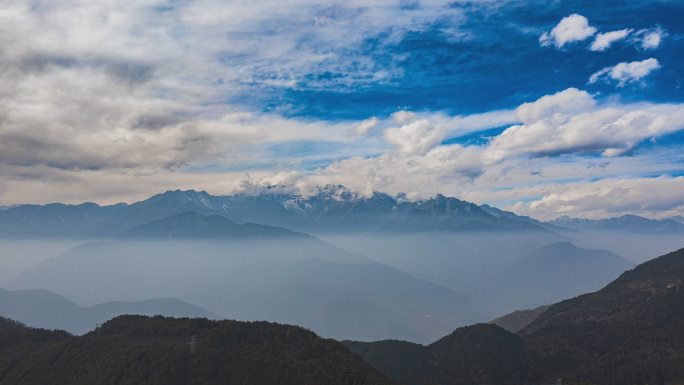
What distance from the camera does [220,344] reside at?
178 meters

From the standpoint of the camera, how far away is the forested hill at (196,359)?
513 feet

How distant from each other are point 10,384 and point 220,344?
67.2 m

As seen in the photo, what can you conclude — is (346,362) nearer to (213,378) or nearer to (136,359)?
(213,378)

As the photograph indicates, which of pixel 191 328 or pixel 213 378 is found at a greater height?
pixel 191 328

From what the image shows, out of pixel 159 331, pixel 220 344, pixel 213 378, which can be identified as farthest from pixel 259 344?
pixel 159 331

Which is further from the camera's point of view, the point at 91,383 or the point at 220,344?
the point at 220,344

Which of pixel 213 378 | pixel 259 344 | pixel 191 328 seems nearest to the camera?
pixel 213 378

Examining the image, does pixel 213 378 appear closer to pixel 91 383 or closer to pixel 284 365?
pixel 284 365

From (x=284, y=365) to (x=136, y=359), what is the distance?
4595 centimetres

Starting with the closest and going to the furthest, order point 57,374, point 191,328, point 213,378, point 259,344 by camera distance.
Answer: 1. point 213,378
2. point 57,374
3. point 259,344
4. point 191,328

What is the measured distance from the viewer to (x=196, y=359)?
162 m

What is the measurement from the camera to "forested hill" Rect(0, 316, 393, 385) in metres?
156

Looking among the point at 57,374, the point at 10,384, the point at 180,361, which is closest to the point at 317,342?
the point at 180,361

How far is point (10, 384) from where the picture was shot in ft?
559
